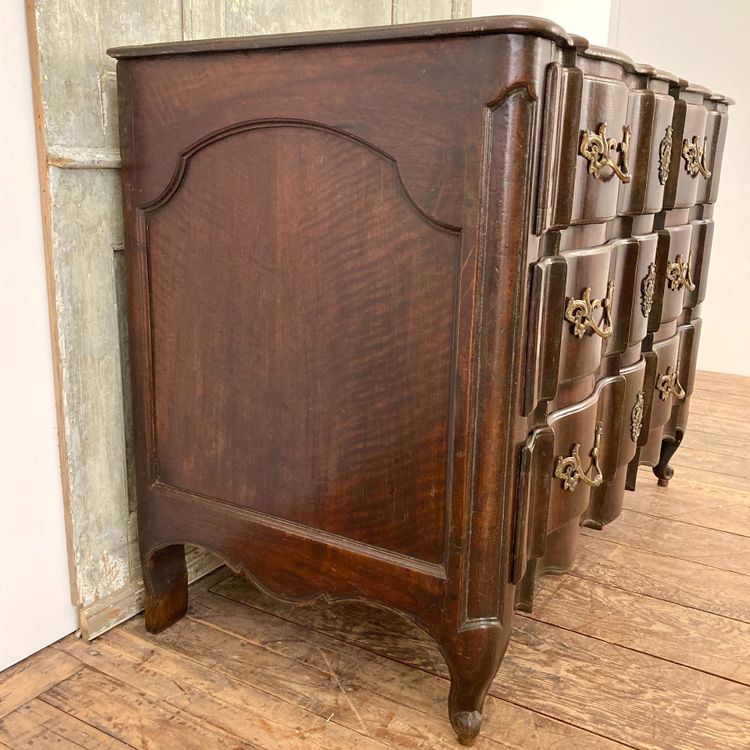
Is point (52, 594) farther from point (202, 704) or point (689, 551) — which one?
point (689, 551)

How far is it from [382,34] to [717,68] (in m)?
2.76

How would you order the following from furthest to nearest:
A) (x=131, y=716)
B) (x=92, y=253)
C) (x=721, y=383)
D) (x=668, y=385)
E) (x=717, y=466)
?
(x=721, y=383) < (x=717, y=466) < (x=668, y=385) < (x=92, y=253) < (x=131, y=716)

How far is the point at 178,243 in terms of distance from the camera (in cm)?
128

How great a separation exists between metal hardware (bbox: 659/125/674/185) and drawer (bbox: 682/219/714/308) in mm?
359

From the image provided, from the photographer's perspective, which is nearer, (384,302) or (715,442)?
(384,302)

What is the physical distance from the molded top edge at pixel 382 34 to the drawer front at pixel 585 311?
1.01ft

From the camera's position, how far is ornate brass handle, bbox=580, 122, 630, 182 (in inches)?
43.8

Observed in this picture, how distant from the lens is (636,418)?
1629 mm

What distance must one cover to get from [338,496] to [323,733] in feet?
1.14

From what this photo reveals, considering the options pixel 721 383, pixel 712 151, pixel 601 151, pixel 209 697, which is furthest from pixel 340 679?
pixel 721 383

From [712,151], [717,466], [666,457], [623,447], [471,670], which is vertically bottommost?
[717,466]

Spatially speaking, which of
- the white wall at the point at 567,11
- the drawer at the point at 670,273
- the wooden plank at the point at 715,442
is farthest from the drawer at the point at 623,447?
the white wall at the point at 567,11

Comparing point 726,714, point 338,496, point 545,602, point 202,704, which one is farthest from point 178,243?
point 726,714

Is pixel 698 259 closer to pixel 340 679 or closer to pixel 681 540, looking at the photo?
pixel 681 540
